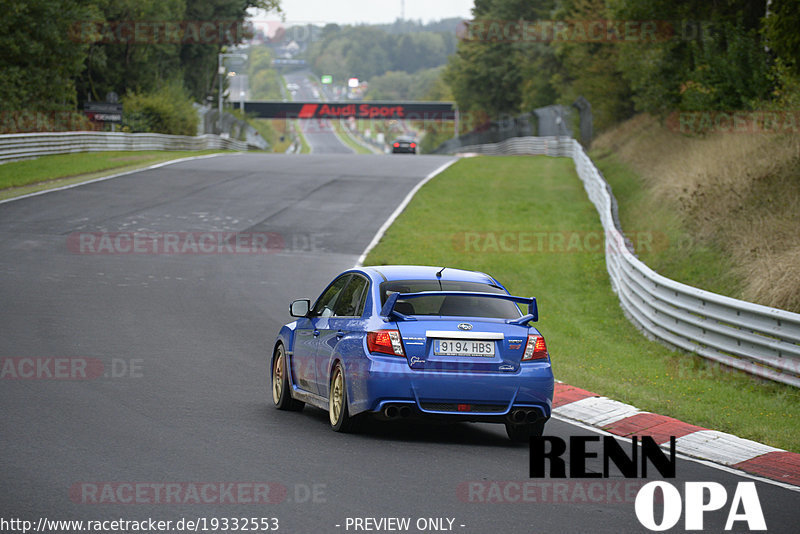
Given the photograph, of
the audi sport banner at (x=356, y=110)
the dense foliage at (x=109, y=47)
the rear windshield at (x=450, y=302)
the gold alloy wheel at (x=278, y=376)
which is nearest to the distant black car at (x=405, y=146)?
the dense foliage at (x=109, y=47)

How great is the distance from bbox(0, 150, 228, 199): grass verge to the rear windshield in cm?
2286

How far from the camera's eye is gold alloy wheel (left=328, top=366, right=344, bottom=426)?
8977 millimetres

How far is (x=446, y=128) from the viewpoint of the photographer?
180250 mm

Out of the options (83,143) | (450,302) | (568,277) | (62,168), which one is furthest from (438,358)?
(83,143)

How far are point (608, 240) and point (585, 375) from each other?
991cm

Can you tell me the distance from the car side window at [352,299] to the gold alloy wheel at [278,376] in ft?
3.62

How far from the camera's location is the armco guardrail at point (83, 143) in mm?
37719

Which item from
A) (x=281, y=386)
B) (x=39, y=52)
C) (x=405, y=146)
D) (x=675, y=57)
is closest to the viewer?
(x=281, y=386)

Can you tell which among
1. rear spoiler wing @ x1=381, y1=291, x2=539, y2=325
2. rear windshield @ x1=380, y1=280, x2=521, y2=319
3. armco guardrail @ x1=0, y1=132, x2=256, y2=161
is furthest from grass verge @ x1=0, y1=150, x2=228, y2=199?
rear spoiler wing @ x1=381, y1=291, x2=539, y2=325

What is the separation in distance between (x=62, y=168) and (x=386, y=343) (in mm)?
30571

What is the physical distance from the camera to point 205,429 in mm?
8703

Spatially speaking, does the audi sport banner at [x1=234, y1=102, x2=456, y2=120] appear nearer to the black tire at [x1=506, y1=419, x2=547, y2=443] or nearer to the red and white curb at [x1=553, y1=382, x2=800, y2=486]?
the red and white curb at [x1=553, y1=382, x2=800, y2=486]

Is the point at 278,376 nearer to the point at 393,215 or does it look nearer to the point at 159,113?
the point at 393,215

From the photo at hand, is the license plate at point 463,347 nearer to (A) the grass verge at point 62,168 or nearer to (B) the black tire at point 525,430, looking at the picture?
(B) the black tire at point 525,430
